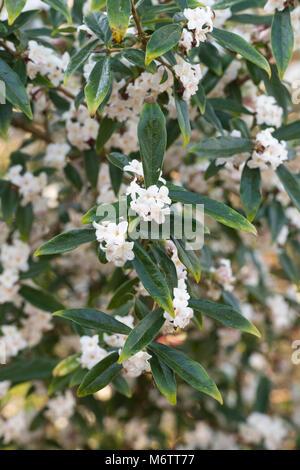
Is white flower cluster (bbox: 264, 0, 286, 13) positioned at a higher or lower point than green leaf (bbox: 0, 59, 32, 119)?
higher

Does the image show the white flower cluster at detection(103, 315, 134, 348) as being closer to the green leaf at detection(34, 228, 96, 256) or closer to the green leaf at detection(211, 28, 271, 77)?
the green leaf at detection(34, 228, 96, 256)

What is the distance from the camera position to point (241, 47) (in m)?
0.95

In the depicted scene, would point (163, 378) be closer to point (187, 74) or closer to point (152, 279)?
point (152, 279)

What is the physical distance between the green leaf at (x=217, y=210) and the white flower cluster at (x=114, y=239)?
10cm

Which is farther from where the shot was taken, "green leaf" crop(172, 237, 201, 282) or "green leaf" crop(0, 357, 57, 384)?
"green leaf" crop(0, 357, 57, 384)

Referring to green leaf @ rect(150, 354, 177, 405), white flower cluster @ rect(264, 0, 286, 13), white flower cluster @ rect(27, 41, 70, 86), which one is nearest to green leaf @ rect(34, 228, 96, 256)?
green leaf @ rect(150, 354, 177, 405)

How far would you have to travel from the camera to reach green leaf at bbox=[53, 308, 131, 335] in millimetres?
893

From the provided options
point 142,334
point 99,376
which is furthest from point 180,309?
point 99,376

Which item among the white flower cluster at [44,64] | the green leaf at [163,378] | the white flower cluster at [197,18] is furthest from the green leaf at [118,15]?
the green leaf at [163,378]

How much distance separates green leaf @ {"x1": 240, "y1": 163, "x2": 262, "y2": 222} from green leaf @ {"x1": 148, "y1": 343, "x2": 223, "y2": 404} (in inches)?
12.0

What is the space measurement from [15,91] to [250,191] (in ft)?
1.56

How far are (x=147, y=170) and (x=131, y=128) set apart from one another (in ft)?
1.55

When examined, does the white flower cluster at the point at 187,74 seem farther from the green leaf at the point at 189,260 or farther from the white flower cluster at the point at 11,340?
the white flower cluster at the point at 11,340

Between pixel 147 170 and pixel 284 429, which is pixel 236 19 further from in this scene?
pixel 284 429
